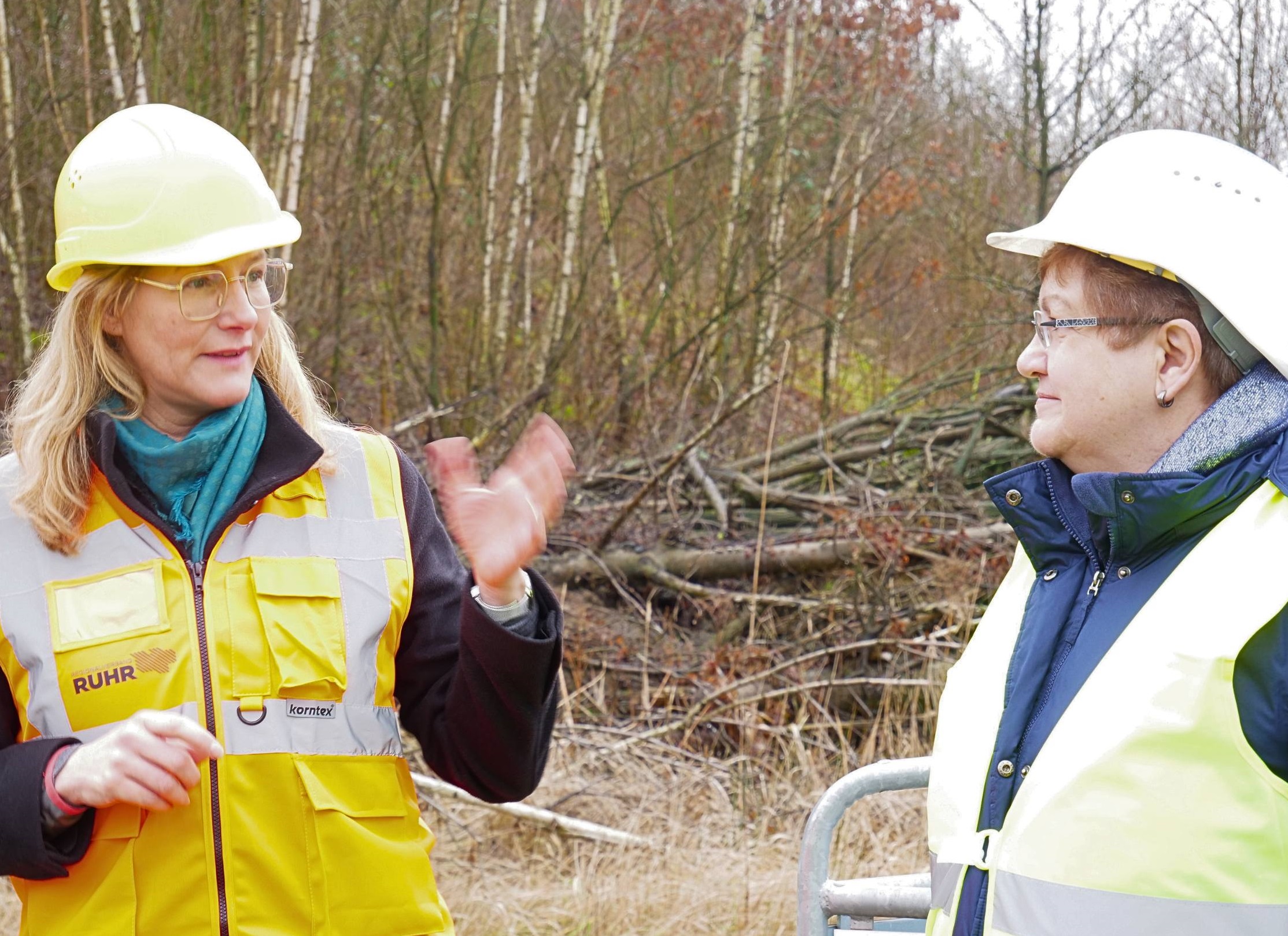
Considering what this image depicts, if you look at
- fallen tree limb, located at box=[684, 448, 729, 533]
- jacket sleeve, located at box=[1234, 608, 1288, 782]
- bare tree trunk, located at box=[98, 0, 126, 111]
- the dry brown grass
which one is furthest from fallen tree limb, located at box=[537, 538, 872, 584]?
jacket sleeve, located at box=[1234, 608, 1288, 782]

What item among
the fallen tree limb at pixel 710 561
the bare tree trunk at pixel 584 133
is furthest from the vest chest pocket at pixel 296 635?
the bare tree trunk at pixel 584 133

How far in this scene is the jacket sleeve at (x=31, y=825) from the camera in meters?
1.93

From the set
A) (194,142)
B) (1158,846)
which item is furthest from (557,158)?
(1158,846)

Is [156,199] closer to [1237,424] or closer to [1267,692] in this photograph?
[1237,424]

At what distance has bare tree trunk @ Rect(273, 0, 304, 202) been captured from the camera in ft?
Result: 22.8

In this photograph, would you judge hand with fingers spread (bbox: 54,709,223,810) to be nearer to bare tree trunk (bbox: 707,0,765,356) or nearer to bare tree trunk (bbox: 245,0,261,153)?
bare tree trunk (bbox: 245,0,261,153)

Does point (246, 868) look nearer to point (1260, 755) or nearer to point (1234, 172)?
point (1260, 755)

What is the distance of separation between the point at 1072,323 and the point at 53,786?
167 centimetres

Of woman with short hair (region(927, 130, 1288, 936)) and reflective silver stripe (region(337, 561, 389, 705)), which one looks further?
reflective silver stripe (region(337, 561, 389, 705))

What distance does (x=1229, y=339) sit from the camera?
71.4 inches

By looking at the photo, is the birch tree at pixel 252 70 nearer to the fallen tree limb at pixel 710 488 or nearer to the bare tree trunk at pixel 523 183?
the bare tree trunk at pixel 523 183

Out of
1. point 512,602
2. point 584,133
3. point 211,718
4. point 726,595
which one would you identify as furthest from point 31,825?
point 584,133

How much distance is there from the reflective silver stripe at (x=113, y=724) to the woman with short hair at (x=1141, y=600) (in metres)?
1.15

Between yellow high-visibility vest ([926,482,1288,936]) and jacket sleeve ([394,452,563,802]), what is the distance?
29.5 inches
